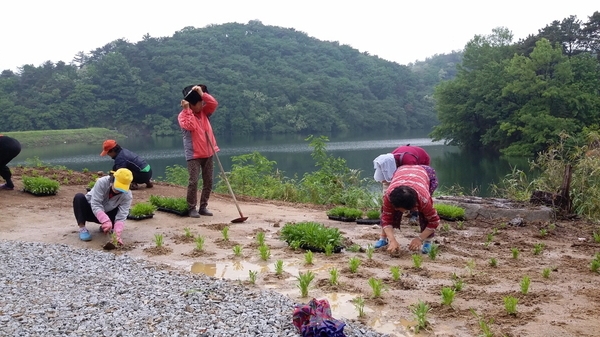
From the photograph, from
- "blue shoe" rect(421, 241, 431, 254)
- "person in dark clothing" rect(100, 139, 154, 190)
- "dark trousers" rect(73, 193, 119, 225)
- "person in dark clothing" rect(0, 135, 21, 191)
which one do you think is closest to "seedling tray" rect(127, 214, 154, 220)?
"person in dark clothing" rect(100, 139, 154, 190)

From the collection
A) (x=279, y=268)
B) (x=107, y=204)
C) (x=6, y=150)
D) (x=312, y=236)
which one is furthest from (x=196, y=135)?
(x=6, y=150)

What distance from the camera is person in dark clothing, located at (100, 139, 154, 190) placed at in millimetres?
7760

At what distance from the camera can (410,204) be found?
5.28 meters

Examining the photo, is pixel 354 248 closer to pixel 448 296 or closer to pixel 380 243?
pixel 380 243

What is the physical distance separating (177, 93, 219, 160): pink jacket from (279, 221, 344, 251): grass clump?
7.25ft

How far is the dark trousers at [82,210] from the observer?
20.9ft

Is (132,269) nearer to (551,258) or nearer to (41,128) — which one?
(551,258)

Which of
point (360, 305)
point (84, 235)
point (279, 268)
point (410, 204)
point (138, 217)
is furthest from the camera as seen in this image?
point (138, 217)

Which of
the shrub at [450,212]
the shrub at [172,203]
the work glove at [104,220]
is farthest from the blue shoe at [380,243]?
the shrub at [172,203]

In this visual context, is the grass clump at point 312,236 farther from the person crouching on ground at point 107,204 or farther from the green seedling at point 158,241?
the person crouching on ground at point 107,204

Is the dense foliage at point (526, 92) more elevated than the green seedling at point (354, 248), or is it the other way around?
the dense foliage at point (526, 92)

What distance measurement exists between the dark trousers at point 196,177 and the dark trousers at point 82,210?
1.45 m

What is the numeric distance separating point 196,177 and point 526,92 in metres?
32.6

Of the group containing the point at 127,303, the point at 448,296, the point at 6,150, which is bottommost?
the point at 127,303
